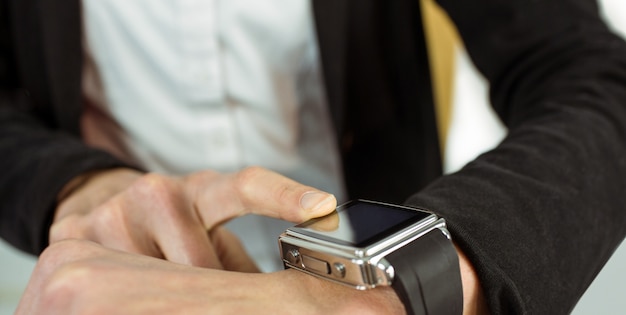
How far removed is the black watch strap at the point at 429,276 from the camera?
286 mm

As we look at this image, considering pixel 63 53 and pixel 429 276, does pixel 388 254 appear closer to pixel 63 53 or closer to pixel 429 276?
pixel 429 276

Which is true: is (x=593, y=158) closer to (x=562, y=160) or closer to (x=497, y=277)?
(x=562, y=160)

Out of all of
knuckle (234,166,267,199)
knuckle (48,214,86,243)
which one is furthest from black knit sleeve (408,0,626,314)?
knuckle (48,214,86,243)

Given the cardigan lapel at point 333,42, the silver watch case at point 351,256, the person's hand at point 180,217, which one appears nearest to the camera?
the silver watch case at point 351,256

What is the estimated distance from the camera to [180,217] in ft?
1.37

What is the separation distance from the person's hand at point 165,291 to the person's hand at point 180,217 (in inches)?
2.5

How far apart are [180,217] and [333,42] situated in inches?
12.0

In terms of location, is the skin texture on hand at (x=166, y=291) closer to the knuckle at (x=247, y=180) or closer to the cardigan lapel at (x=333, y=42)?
the knuckle at (x=247, y=180)

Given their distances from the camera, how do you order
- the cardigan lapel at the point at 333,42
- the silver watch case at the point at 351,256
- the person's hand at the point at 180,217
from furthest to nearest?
1. the cardigan lapel at the point at 333,42
2. the person's hand at the point at 180,217
3. the silver watch case at the point at 351,256

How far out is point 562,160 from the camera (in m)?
0.41

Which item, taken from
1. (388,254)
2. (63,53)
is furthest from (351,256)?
(63,53)

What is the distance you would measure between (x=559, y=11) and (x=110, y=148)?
543mm

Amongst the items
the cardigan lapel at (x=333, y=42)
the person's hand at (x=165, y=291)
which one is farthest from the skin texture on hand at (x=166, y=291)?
the cardigan lapel at (x=333, y=42)

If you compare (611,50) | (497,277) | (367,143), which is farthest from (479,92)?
(497,277)
